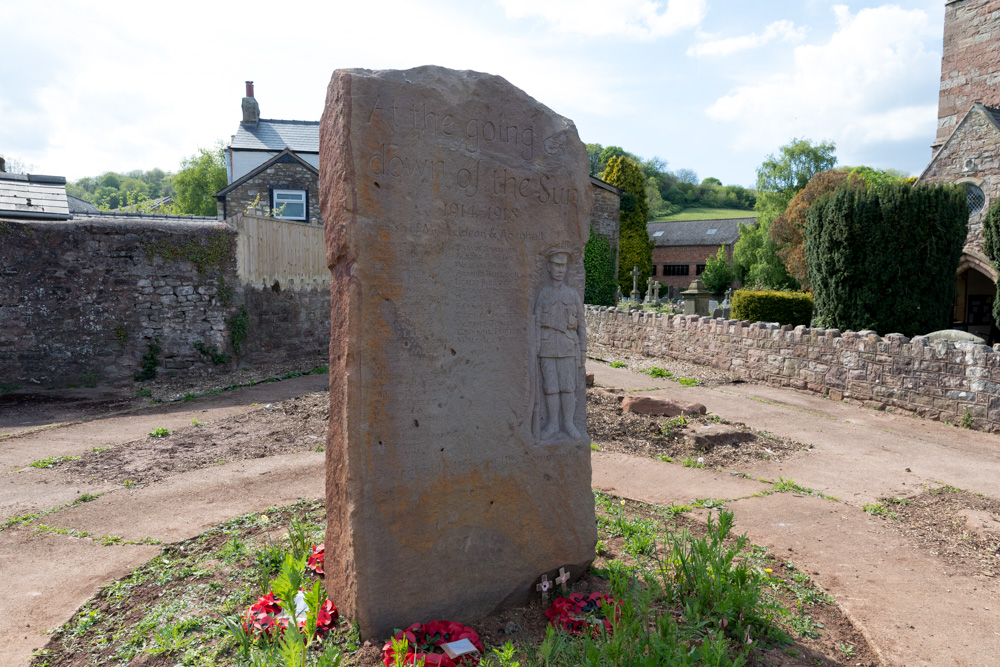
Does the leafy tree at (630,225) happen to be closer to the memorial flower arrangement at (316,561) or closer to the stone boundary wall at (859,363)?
the stone boundary wall at (859,363)

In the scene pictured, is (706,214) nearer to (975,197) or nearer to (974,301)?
(974,301)

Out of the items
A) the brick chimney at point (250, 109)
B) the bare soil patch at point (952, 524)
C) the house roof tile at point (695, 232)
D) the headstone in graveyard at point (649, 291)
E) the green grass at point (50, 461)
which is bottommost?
the bare soil patch at point (952, 524)

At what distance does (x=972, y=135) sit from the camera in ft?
54.3

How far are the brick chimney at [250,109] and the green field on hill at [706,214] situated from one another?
45.9m

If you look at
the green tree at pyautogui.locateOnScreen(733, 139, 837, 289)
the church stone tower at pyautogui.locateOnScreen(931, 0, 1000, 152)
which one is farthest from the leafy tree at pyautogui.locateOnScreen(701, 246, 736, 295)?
the church stone tower at pyautogui.locateOnScreen(931, 0, 1000, 152)

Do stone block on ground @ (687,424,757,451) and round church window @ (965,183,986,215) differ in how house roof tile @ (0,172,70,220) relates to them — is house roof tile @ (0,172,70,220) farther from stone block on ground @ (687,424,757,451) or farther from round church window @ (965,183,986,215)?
round church window @ (965,183,986,215)

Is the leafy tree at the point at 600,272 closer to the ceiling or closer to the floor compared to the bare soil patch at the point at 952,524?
closer to the ceiling

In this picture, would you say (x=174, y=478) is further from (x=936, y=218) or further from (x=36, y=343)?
(x=936, y=218)

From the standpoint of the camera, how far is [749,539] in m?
4.54

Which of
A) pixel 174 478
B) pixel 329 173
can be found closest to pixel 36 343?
pixel 174 478

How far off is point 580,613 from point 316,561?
1718mm

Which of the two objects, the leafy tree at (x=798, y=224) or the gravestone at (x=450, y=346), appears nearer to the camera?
the gravestone at (x=450, y=346)

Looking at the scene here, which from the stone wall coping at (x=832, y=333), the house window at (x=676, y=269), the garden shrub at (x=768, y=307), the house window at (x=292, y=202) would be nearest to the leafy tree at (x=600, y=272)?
the garden shrub at (x=768, y=307)

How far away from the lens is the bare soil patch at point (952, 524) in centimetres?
438
